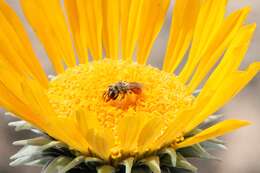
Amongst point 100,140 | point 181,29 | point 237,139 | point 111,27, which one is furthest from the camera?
point 237,139

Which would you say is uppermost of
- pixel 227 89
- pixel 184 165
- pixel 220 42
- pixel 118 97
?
pixel 220 42

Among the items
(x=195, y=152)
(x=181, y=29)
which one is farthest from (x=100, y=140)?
(x=181, y=29)

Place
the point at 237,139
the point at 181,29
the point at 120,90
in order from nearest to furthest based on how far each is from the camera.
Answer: the point at 120,90, the point at 181,29, the point at 237,139

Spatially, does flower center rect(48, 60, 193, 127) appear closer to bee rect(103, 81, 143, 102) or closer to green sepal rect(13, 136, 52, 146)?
bee rect(103, 81, 143, 102)

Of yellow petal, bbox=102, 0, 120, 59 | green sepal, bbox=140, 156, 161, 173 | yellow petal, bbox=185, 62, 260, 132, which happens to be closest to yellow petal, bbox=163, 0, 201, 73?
yellow petal, bbox=102, 0, 120, 59

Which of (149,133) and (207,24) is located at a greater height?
(207,24)

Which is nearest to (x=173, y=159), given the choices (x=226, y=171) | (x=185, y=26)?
(x=185, y=26)

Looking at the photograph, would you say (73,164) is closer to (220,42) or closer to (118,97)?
Answer: (118,97)
